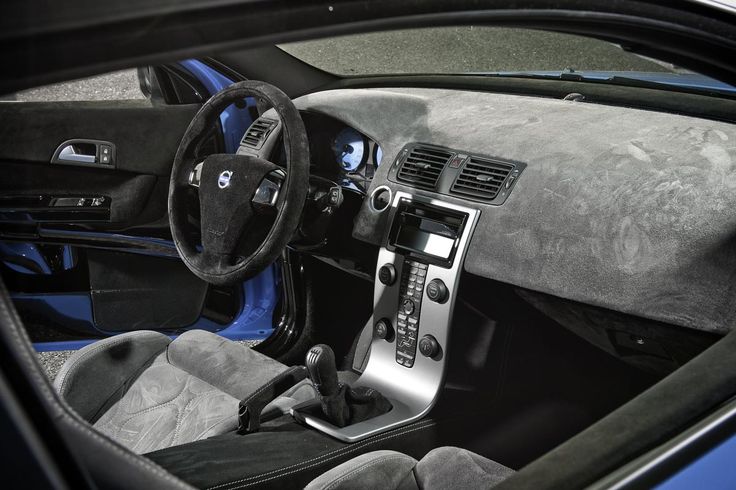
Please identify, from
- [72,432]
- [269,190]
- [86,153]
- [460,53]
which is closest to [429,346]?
[269,190]

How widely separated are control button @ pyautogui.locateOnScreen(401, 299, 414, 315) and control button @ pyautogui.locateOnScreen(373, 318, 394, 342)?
7 centimetres

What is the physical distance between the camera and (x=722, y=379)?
3.04 feet

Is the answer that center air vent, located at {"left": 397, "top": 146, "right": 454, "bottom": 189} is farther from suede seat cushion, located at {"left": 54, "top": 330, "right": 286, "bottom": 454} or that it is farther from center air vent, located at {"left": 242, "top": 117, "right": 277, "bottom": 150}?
suede seat cushion, located at {"left": 54, "top": 330, "right": 286, "bottom": 454}

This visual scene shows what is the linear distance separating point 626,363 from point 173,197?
1.21m

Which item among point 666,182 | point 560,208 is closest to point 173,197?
point 560,208

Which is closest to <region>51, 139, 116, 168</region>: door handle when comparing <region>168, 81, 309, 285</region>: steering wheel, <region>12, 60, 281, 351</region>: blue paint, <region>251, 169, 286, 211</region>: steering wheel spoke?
<region>12, 60, 281, 351</region>: blue paint

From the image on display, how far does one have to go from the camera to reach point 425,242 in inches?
75.9

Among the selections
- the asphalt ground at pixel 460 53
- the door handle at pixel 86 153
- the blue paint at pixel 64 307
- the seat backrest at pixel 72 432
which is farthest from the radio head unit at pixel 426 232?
the asphalt ground at pixel 460 53

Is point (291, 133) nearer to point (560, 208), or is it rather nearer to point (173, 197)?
point (173, 197)

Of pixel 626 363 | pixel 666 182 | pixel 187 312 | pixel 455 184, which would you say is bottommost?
pixel 187 312

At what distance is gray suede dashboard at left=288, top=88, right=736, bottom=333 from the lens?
144 centimetres

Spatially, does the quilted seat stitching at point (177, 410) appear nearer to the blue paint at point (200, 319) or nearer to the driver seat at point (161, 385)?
the driver seat at point (161, 385)

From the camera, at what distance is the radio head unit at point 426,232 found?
1874mm

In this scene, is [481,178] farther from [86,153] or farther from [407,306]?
[86,153]
